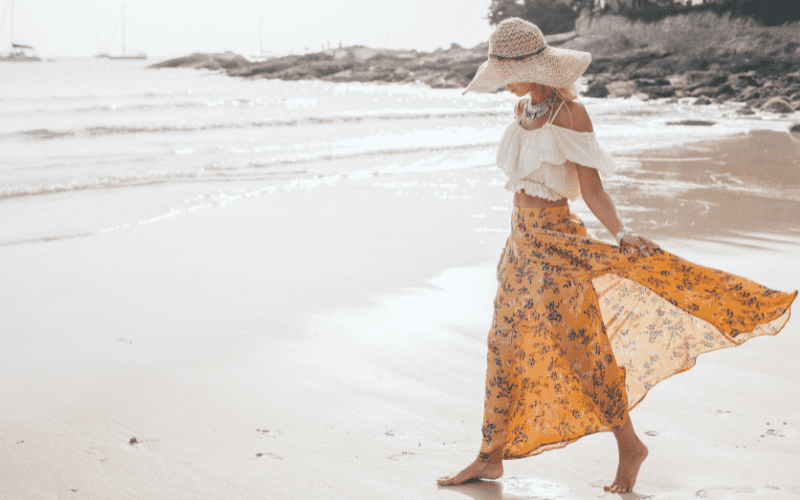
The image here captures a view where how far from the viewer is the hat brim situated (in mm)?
2309

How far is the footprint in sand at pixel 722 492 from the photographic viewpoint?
2.39 meters

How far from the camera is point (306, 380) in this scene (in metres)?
3.41

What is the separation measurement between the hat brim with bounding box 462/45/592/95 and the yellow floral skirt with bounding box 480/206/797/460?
46 centimetres

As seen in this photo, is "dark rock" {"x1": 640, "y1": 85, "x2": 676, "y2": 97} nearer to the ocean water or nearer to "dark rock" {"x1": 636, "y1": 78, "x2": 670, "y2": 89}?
"dark rock" {"x1": 636, "y1": 78, "x2": 670, "y2": 89}

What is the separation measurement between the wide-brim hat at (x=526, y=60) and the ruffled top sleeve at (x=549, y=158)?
6.8 inches

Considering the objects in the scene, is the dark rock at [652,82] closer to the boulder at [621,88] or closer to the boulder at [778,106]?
the boulder at [621,88]

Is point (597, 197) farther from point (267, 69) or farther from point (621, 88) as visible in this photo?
point (267, 69)

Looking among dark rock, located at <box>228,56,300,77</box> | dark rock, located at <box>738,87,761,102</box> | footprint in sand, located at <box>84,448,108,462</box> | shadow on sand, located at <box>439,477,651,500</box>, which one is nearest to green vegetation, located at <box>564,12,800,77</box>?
dark rock, located at <box>738,87,761,102</box>

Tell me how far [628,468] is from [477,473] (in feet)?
1.81

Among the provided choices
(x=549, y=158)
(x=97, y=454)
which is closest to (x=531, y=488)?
(x=549, y=158)

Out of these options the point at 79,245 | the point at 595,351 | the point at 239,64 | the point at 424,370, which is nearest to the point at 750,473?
the point at 595,351

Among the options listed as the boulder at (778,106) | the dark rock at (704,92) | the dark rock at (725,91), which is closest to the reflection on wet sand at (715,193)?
the boulder at (778,106)

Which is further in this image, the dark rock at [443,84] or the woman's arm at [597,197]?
the dark rock at [443,84]

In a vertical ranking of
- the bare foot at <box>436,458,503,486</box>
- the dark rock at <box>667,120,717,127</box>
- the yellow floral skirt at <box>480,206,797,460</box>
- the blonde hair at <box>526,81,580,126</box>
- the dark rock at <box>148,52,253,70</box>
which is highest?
the dark rock at <box>148,52,253,70</box>
